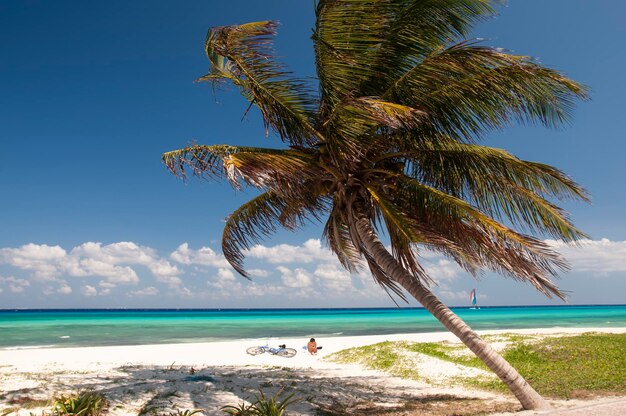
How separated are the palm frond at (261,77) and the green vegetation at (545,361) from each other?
6488 millimetres

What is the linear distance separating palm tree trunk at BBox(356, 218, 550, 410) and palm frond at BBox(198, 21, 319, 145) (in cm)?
200

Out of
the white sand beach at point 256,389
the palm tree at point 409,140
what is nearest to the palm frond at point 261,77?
the palm tree at point 409,140

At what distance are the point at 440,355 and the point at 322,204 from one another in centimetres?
741

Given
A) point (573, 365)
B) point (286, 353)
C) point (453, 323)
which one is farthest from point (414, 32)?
point (286, 353)

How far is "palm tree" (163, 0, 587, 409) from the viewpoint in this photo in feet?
21.6

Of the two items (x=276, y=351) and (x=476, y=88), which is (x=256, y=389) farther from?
(x=276, y=351)

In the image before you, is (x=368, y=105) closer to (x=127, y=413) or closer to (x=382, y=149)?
(x=382, y=149)

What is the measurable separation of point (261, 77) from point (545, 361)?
32.6 feet

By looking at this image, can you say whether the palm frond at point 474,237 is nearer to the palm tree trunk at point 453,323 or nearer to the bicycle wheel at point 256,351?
the palm tree trunk at point 453,323

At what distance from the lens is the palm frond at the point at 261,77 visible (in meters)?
7.10

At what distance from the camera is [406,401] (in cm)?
808

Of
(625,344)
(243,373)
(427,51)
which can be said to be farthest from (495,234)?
(625,344)

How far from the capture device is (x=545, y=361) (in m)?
11.6

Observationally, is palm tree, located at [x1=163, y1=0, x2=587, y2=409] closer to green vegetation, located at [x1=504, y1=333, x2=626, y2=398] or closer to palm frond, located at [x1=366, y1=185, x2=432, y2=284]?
palm frond, located at [x1=366, y1=185, x2=432, y2=284]
